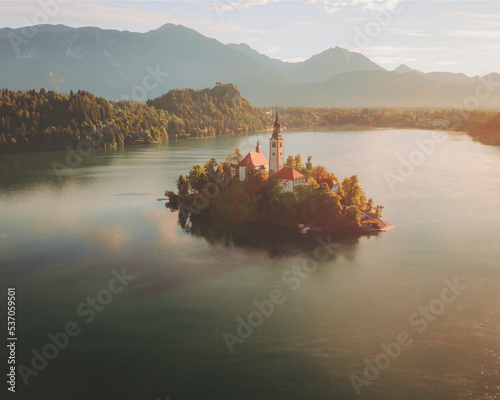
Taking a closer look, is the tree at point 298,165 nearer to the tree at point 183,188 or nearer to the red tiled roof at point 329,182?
the red tiled roof at point 329,182

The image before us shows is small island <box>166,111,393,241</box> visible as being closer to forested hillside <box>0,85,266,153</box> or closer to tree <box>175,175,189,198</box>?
tree <box>175,175,189,198</box>

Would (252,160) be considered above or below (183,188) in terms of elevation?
above

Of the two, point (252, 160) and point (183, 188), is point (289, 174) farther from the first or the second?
point (183, 188)

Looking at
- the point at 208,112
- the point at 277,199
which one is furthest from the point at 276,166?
the point at 208,112

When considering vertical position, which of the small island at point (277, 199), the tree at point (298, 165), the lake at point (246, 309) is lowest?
the lake at point (246, 309)

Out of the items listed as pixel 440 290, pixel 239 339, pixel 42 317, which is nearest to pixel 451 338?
pixel 440 290

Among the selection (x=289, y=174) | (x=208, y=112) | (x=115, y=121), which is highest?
(x=208, y=112)

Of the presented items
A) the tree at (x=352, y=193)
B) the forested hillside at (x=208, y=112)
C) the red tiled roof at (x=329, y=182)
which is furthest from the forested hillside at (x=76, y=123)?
the tree at (x=352, y=193)

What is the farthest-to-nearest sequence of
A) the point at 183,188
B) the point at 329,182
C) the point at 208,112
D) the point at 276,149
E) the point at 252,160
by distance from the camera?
1. the point at 208,112
2. the point at 183,188
3. the point at 252,160
4. the point at 276,149
5. the point at 329,182
